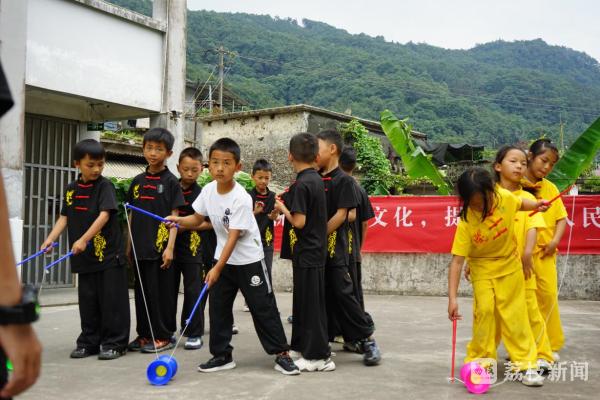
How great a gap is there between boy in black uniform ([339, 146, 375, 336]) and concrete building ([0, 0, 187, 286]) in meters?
3.87

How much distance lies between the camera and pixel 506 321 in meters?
4.04

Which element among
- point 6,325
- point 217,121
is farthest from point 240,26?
point 6,325

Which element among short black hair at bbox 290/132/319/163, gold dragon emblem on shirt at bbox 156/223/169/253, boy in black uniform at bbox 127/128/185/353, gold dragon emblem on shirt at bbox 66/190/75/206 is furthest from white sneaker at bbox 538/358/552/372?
gold dragon emblem on shirt at bbox 66/190/75/206

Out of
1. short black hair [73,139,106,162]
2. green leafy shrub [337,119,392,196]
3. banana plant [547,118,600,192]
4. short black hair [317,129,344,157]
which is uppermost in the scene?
green leafy shrub [337,119,392,196]

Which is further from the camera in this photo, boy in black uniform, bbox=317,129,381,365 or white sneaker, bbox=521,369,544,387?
boy in black uniform, bbox=317,129,381,365

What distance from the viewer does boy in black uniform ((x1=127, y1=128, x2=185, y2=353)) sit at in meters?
5.15

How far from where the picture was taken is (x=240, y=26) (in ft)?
154

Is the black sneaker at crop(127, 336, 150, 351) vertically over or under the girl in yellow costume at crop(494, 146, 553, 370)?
under

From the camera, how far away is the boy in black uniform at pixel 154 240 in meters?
5.15

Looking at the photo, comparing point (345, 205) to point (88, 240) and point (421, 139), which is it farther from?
point (421, 139)

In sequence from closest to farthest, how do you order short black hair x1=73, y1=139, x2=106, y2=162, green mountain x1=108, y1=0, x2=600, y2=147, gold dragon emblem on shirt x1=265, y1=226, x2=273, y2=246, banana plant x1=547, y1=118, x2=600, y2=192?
short black hair x1=73, y1=139, x2=106, y2=162 → gold dragon emblem on shirt x1=265, y1=226, x2=273, y2=246 → banana plant x1=547, y1=118, x2=600, y2=192 → green mountain x1=108, y1=0, x2=600, y2=147

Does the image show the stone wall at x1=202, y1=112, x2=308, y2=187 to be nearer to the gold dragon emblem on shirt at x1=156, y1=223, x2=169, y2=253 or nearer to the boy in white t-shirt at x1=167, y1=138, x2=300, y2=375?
the gold dragon emblem on shirt at x1=156, y1=223, x2=169, y2=253

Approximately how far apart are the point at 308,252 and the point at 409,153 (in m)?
6.39

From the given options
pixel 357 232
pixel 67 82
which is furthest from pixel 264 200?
pixel 67 82
